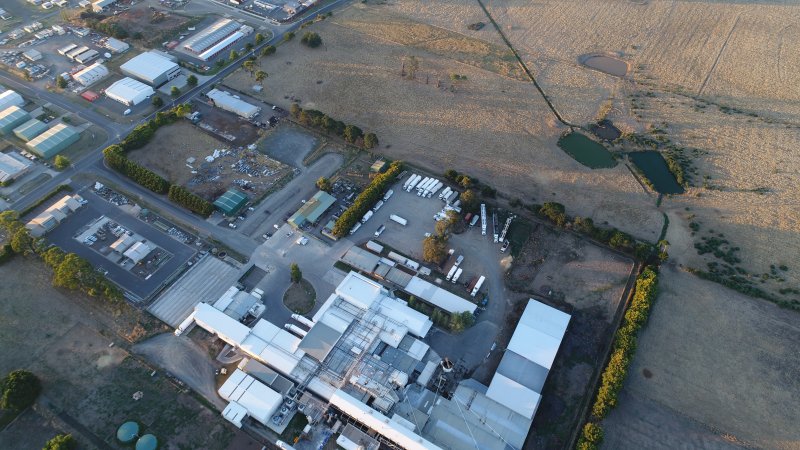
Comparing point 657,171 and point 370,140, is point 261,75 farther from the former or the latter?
point 657,171

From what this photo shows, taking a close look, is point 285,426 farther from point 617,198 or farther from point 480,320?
point 617,198

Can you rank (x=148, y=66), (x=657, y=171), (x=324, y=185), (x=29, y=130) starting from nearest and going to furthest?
1. (x=324, y=185)
2. (x=657, y=171)
3. (x=29, y=130)
4. (x=148, y=66)

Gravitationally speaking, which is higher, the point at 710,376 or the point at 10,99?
the point at 710,376

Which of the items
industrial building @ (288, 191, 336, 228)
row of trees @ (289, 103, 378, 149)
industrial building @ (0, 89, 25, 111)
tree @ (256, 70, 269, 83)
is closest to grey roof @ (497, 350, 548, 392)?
industrial building @ (288, 191, 336, 228)

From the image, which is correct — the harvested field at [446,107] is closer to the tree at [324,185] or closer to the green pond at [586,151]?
the green pond at [586,151]

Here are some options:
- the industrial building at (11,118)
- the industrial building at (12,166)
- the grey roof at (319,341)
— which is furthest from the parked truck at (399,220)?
the industrial building at (11,118)

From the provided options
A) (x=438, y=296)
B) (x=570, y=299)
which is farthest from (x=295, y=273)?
(x=570, y=299)
